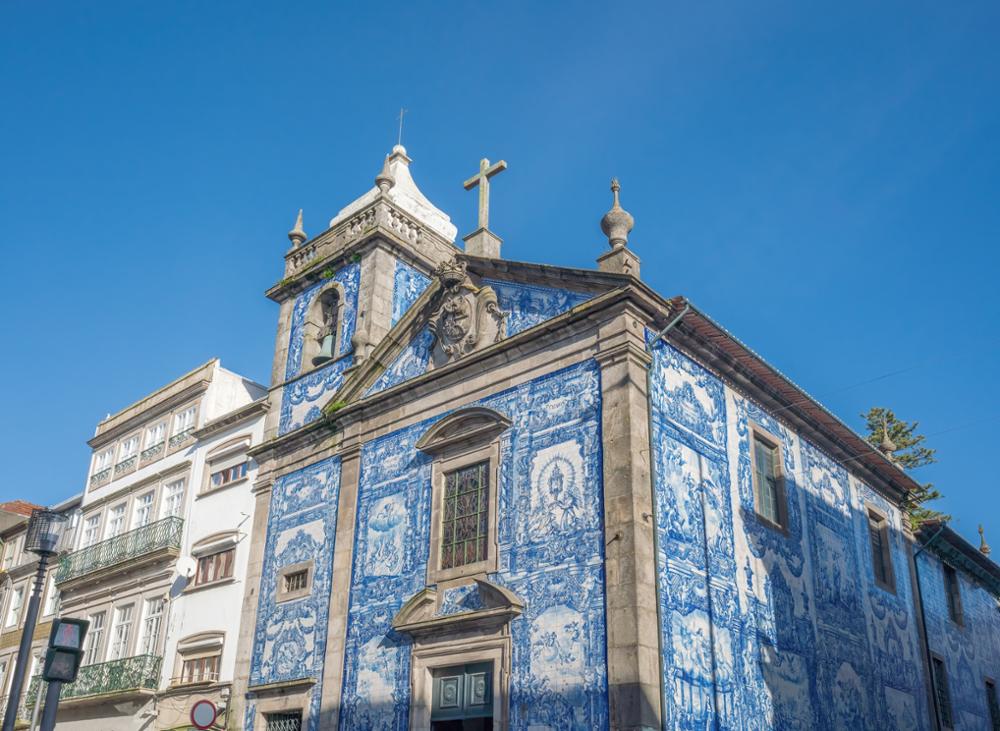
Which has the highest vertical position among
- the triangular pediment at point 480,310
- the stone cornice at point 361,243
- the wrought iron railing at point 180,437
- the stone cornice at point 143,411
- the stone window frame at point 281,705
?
the stone cornice at point 361,243

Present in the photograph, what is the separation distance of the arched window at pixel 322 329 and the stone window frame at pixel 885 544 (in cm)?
1016

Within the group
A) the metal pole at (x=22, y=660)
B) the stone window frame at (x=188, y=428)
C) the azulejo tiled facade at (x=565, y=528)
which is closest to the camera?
the metal pole at (x=22, y=660)

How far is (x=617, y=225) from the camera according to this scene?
1409cm

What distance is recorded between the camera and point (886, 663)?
56.2 ft

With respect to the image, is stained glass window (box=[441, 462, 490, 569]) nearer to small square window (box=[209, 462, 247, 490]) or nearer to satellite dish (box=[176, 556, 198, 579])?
small square window (box=[209, 462, 247, 490])

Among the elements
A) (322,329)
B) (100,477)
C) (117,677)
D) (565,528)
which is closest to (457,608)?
(565,528)

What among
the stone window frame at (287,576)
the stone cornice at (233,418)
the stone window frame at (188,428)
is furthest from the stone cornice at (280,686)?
the stone window frame at (188,428)

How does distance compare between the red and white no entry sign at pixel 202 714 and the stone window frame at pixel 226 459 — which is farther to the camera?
the stone window frame at pixel 226 459

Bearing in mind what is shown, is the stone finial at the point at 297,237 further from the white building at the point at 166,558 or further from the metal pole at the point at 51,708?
the metal pole at the point at 51,708

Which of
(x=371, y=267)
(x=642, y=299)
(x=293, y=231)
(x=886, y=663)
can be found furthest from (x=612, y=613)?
(x=293, y=231)

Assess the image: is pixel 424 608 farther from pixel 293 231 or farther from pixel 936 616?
pixel 936 616

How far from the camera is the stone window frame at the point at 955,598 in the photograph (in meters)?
20.8

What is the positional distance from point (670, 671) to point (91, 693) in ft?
44.6

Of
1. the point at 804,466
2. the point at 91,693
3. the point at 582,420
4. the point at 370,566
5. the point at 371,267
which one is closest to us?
the point at 582,420
